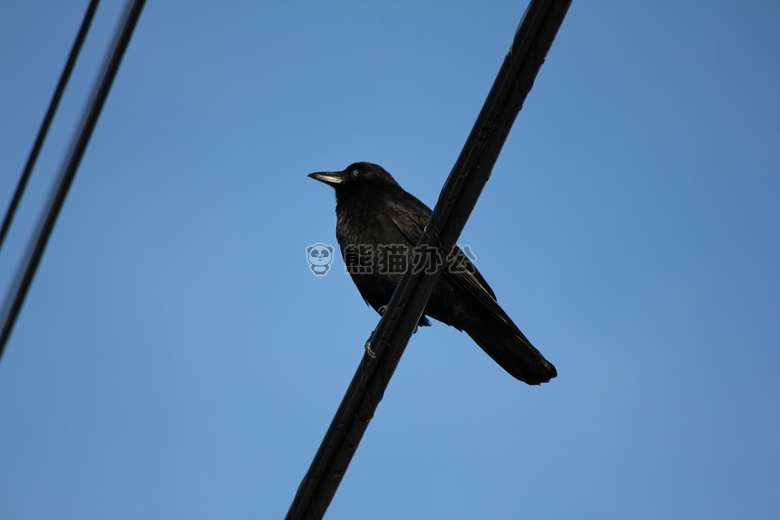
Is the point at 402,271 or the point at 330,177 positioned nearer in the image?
the point at 402,271

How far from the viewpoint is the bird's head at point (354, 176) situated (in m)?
6.73

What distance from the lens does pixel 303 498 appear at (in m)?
3.10

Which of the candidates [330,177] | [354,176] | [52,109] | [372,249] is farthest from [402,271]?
[52,109]

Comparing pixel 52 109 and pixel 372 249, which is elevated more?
pixel 372 249

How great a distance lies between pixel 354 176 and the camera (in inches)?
270

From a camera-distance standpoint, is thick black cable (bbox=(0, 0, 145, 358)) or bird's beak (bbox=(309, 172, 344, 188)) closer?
thick black cable (bbox=(0, 0, 145, 358))

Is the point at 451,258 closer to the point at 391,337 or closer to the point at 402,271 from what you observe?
the point at 402,271

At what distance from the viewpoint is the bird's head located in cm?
673

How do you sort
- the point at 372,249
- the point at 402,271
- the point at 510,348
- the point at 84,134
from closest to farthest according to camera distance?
the point at 84,134, the point at 510,348, the point at 402,271, the point at 372,249

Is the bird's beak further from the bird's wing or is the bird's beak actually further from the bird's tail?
the bird's tail

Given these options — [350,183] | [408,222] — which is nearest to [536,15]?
[408,222]

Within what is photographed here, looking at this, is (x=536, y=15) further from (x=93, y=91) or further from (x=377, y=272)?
(x=377, y=272)

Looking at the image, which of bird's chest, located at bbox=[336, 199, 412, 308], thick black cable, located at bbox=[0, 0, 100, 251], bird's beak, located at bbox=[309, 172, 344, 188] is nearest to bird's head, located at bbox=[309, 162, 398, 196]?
bird's beak, located at bbox=[309, 172, 344, 188]

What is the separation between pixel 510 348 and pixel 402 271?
99cm
